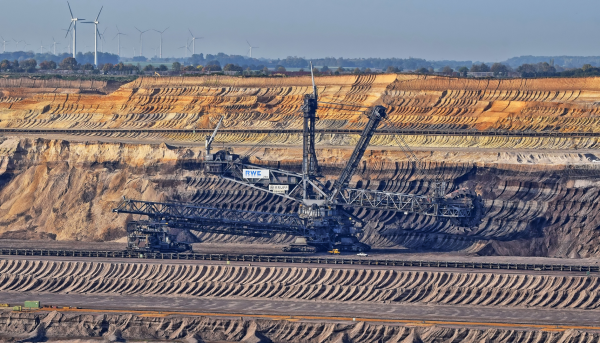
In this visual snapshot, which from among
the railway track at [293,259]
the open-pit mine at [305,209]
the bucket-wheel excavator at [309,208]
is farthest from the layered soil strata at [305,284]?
the bucket-wheel excavator at [309,208]

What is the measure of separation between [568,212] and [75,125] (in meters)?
80.9

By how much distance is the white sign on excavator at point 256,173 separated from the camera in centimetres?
10269

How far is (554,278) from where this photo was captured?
253ft

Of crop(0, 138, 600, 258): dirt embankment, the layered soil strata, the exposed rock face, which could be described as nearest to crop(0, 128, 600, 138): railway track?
the exposed rock face

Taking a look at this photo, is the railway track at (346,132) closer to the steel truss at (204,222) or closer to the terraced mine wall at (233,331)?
the steel truss at (204,222)

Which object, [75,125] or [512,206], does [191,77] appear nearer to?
[75,125]

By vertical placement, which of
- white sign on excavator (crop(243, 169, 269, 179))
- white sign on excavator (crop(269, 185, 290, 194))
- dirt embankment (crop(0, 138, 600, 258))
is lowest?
dirt embankment (crop(0, 138, 600, 258))

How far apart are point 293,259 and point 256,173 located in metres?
16.6

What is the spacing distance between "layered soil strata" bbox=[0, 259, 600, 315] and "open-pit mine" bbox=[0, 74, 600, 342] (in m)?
0.15

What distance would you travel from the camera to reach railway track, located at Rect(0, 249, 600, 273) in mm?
82713

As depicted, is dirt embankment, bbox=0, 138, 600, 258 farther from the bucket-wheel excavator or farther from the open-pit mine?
the bucket-wheel excavator

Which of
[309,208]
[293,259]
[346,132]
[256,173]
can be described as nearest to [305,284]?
[293,259]

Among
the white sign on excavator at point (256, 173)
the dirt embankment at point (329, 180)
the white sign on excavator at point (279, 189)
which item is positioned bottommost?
the dirt embankment at point (329, 180)

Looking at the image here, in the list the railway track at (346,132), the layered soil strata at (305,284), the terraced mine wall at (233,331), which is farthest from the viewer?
the railway track at (346,132)
